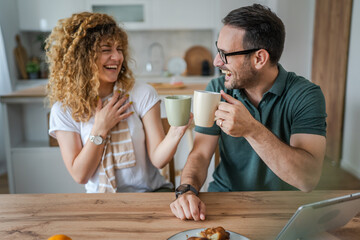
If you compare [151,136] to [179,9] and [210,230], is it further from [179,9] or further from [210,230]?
[179,9]

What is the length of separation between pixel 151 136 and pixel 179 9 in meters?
3.38

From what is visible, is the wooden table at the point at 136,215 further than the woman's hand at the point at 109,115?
No

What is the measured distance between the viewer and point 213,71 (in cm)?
485

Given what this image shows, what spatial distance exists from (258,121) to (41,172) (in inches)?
73.4

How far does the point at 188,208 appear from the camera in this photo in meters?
0.96

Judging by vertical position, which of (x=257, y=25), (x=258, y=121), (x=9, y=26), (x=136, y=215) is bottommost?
(x=136, y=215)

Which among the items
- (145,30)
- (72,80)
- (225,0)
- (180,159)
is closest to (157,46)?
(145,30)

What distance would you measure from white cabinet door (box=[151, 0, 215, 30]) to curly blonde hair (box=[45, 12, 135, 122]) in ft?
10.5

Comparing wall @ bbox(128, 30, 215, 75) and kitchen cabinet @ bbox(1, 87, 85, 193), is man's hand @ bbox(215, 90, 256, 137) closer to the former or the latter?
kitchen cabinet @ bbox(1, 87, 85, 193)

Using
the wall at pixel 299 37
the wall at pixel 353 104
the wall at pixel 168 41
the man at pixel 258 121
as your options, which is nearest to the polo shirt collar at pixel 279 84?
the man at pixel 258 121

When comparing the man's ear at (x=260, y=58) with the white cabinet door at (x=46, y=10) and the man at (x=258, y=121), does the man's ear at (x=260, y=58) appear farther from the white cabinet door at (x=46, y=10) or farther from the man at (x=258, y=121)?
the white cabinet door at (x=46, y=10)

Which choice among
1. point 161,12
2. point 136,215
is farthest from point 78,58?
point 161,12

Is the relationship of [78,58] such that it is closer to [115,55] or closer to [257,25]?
[115,55]

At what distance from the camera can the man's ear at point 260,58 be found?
128 centimetres
